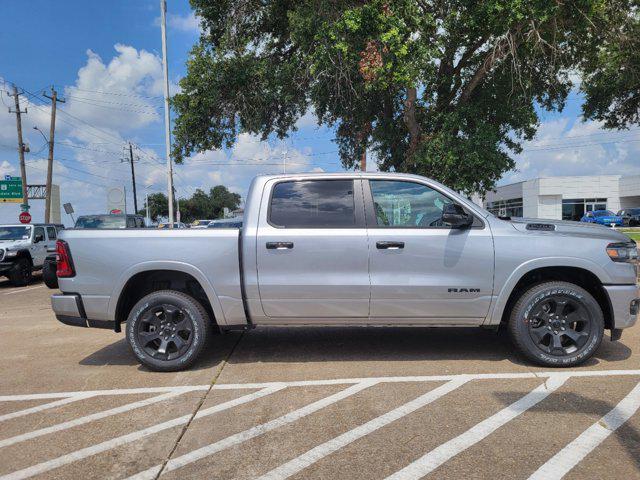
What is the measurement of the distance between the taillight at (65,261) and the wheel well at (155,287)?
0.56 m

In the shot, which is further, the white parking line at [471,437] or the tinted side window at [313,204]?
the tinted side window at [313,204]

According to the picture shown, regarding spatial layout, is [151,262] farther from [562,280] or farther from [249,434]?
[562,280]

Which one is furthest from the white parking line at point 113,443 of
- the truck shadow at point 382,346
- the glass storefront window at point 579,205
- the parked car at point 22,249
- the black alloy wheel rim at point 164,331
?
the glass storefront window at point 579,205

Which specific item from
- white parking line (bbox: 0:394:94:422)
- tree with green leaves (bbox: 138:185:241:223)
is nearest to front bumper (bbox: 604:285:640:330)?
white parking line (bbox: 0:394:94:422)

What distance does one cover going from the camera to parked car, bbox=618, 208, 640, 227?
4388cm

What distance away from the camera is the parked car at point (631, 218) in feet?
144

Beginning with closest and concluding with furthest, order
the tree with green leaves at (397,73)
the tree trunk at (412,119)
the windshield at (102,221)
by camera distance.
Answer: the tree with green leaves at (397,73), the tree trunk at (412,119), the windshield at (102,221)

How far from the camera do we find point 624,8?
11.6 meters

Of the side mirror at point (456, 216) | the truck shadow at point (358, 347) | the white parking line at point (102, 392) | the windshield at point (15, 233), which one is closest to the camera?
the white parking line at point (102, 392)

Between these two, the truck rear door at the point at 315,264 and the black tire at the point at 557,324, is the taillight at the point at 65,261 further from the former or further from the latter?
the black tire at the point at 557,324

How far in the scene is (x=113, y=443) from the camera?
10.8 feet

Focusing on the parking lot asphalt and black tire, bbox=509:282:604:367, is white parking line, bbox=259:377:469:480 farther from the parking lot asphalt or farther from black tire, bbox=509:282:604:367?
black tire, bbox=509:282:604:367

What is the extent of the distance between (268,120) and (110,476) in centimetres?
1270

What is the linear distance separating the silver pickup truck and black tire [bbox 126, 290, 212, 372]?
0.4 inches
